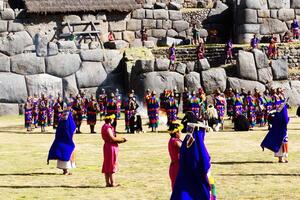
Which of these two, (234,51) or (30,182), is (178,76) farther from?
(30,182)

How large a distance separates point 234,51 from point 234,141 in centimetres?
1960

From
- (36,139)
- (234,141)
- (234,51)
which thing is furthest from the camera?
(234,51)

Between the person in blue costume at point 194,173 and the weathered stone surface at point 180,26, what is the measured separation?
125ft

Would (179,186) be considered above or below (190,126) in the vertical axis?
below

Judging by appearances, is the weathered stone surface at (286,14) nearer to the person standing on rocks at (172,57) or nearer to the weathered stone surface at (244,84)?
the person standing on rocks at (172,57)

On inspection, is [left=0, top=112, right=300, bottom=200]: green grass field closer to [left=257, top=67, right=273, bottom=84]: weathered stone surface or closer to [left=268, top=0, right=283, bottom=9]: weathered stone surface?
[left=257, top=67, right=273, bottom=84]: weathered stone surface

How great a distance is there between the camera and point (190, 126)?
1263cm

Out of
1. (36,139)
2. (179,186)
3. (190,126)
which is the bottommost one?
(36,139)

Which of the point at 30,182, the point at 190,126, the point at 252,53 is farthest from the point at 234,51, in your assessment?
the point at 190,126

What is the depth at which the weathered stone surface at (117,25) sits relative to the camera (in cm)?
4859

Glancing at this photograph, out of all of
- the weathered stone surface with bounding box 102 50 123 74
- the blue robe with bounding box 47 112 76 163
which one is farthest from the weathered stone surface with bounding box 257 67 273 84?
the blue robe with bounding box 47 112 76 163

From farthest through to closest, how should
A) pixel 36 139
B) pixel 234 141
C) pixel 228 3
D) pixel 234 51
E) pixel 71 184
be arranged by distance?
pixel 228 3, pixel 234 51, pixel 36 139, pixel 234 141, pixel 71 184

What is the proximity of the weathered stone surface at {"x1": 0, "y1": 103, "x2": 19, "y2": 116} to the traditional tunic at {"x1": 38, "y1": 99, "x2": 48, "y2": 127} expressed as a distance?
6070 mm

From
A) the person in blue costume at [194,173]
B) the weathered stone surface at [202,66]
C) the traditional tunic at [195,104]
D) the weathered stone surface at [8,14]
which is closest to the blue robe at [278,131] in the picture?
the person in blue costume at [194,173]
